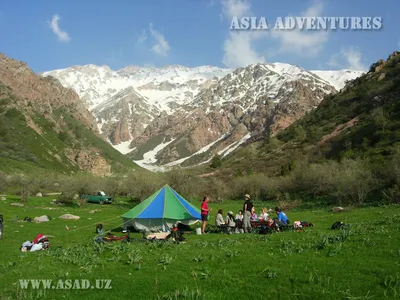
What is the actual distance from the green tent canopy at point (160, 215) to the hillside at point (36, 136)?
273ft

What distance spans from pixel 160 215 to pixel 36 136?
137 meters

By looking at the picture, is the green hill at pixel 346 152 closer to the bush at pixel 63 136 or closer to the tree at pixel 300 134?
the tree at pixel 300 134

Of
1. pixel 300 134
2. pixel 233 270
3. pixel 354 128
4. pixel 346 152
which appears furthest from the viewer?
pixel 300 134

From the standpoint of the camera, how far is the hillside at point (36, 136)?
415ft

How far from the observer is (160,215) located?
26781 millimetres

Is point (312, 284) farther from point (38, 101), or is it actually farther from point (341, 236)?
point (38, 101)

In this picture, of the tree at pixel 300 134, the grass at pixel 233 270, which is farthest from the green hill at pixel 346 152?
the grass at pixel 233 270

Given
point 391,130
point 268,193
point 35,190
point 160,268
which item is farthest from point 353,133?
point 160,268

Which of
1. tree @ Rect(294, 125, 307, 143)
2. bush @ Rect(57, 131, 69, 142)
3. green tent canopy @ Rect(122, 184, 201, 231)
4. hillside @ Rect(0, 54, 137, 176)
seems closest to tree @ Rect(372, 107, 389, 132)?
tree @ Rect(294, 125, 307, 143)

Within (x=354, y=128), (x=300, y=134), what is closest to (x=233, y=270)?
(x=354, y=128)

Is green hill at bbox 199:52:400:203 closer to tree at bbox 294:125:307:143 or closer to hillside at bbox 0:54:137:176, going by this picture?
tree at bbox 294:125:307:143

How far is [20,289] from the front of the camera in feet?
34.2

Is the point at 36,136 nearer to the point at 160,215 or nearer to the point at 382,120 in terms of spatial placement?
the point at 382,120

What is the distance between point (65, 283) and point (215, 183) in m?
62.6
